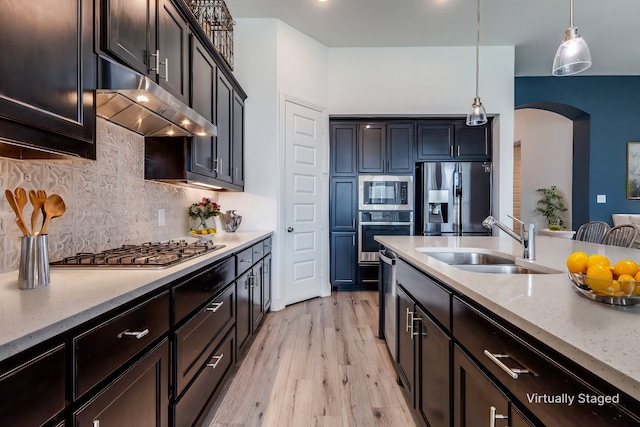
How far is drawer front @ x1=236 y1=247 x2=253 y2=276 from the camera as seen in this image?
216 cm

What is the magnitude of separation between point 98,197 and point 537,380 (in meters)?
1.99

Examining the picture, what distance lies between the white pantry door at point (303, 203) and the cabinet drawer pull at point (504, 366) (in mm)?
2908

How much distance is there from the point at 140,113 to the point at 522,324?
184cm

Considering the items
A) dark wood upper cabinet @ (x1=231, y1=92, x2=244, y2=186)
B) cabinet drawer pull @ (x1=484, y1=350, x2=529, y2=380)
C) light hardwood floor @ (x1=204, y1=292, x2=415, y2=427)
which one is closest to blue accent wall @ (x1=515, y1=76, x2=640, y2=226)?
dark wood upper cabinet @ (x1=231, y1=92, x2=244, y2=186)

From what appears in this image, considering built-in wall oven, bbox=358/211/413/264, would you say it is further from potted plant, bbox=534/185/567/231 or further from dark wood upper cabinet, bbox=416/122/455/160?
potted plant, bbox=534/185/567/231

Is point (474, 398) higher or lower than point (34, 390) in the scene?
lower

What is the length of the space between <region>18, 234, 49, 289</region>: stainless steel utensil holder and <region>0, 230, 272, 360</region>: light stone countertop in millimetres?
27

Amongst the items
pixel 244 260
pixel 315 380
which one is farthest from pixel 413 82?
pixel 315 380

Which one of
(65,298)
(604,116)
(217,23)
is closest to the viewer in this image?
(65,298)

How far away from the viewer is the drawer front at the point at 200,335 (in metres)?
1.31

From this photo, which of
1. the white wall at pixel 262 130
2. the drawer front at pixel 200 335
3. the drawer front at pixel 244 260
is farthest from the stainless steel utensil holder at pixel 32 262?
the white wall at pixel 262 130

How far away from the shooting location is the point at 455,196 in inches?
170

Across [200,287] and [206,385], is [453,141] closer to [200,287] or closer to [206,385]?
[200,287]

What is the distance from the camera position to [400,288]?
1980 mm
